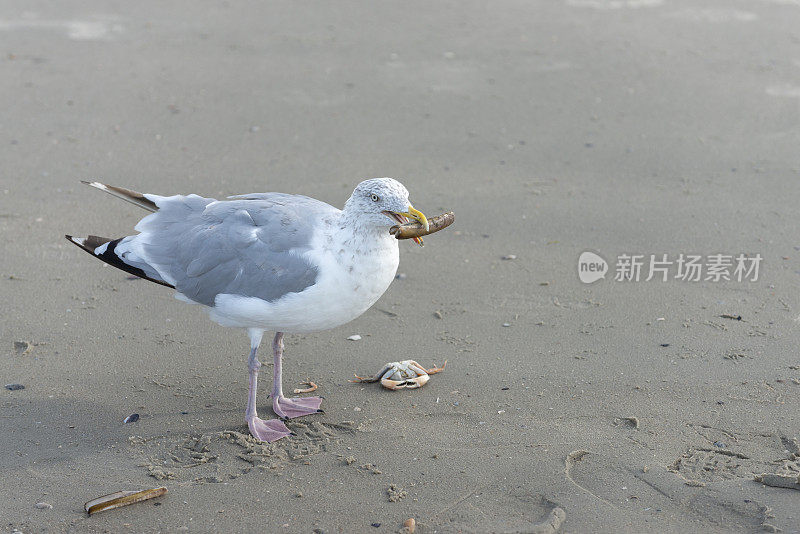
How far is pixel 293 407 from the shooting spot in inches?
198

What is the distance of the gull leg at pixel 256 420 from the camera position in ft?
15.7

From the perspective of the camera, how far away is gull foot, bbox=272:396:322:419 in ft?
16.4

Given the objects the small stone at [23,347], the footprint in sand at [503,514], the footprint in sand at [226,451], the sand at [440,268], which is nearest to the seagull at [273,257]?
the footprint in sand at [226,451]

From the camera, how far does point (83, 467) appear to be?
14.6 ft

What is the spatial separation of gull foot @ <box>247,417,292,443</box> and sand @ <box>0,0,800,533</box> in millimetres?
96

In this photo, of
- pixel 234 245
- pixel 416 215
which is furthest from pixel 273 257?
pixel 416 215

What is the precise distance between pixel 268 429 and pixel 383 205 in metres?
1.39

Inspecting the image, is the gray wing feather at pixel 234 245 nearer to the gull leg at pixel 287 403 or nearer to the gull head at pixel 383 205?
the gull head at pixel 383 205

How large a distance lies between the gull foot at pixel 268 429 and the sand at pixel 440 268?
96 millimetres

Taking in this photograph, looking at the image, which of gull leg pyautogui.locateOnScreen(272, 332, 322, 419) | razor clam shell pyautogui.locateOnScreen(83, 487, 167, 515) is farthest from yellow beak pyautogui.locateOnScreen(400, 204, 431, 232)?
razor clam shell pyautogui.locateOnScreen(83, 487, 167, 515)

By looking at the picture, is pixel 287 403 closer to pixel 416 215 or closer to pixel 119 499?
pixel 119 499

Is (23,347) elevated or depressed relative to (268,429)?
elevated

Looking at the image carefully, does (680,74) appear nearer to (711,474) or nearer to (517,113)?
(517,113)

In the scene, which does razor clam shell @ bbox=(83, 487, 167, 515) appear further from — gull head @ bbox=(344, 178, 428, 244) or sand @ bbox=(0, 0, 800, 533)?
gull head @ bbox=(344, 178, 428, 244)
